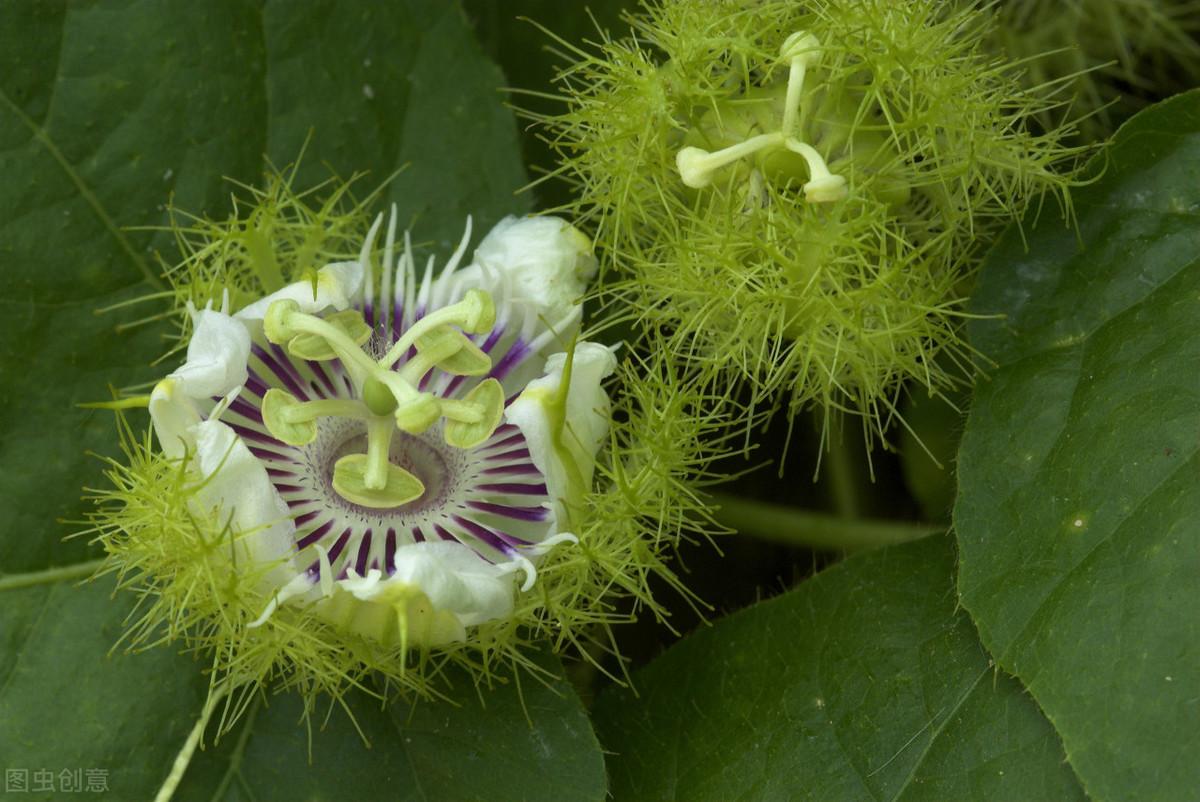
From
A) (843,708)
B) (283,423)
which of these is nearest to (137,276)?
(283,423)

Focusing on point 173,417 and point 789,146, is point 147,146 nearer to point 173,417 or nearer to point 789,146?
point 173,417

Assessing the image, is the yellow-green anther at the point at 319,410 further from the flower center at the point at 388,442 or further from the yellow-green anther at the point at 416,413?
the yellow-green anther at the point at 416,413

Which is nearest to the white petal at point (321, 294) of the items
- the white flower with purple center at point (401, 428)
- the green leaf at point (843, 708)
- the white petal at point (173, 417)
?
the white flower with purple center at point (401, 428)

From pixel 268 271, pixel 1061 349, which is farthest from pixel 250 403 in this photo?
pixel 1061 349

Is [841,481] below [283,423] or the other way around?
below

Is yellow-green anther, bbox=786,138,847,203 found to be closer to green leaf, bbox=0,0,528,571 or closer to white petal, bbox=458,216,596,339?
white petal, bbox=458,216,596,339

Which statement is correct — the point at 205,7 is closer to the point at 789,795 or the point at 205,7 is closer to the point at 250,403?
the point at 250,403

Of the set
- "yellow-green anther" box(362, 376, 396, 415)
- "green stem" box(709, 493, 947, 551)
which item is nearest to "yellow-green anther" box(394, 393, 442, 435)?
"yellow-green anther" box(362, 376, 396, 415)
